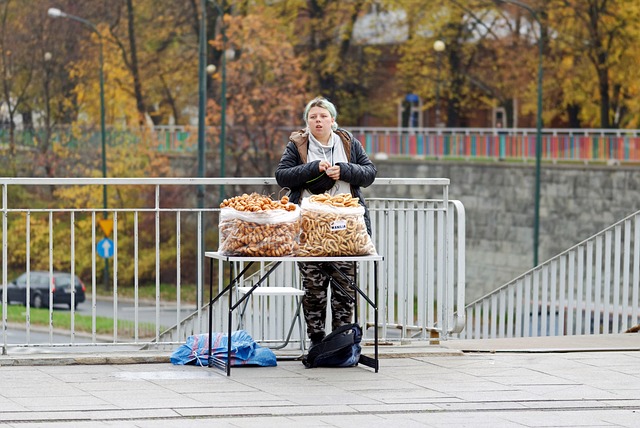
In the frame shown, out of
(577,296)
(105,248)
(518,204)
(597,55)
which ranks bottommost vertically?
(105,248)

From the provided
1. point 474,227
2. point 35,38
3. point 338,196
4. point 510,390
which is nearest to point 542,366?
point 510,390

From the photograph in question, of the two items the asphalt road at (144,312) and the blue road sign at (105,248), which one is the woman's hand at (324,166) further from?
the blue road sign at (105,248)

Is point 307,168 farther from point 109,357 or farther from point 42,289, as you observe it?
point 42,289

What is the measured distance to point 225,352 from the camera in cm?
973

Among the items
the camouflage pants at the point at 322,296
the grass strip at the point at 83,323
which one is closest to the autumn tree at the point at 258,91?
the grass strip at the point at 83,323

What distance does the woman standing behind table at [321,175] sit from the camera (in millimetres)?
9688

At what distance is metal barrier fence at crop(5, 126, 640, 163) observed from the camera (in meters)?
43.3

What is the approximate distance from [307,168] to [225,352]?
1368 mm

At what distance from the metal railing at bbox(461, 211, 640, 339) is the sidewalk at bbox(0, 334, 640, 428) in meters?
1.84

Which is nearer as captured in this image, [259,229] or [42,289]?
[259,229]

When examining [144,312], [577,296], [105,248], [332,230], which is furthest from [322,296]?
[105,248]

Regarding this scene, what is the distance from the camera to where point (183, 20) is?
174ft

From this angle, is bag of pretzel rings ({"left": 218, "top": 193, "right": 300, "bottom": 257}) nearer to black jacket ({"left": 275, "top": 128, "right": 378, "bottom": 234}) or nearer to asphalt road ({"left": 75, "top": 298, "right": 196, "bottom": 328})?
black jacket ({"left": 275, "top": 128, "right": 378, "bottom": 234})

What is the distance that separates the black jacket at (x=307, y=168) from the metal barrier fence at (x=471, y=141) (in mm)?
33283
